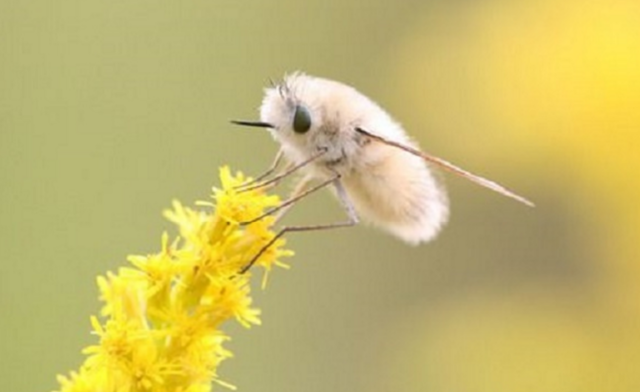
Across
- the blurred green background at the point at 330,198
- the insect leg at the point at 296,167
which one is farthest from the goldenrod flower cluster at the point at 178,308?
the blurred green background at the point at 330,198

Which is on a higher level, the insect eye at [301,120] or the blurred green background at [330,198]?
the blurred green background at [330,198]

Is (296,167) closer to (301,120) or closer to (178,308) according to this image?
(301,120)

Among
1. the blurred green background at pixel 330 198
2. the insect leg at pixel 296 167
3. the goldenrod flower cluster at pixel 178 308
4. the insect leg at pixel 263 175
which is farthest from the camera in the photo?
the blurred green background at pixel 330 198

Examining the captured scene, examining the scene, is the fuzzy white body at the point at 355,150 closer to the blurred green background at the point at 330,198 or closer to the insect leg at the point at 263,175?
the insect leg at the point at 263,175

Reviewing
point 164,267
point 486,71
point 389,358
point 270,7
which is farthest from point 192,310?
point 270,7

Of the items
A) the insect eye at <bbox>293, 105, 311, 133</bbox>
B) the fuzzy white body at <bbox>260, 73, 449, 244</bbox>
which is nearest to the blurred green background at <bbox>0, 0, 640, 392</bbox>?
the fuzzy white body at <bbox>260, 73, 449, 244</bbox>

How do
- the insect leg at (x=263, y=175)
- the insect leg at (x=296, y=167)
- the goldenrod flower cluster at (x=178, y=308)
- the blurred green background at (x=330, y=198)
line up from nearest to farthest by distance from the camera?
the goldenrod flower cluster at (x=178, y=308)
the insect leg at (x=263, y=175)
the insect leg at (x=296, y=167)
the blurred green background at (x=330, y=198)

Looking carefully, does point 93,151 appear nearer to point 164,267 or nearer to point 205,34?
point 205,34
